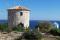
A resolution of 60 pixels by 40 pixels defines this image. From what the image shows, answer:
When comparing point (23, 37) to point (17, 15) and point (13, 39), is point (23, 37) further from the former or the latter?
point (17, 15)

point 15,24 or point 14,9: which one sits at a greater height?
point 14,9

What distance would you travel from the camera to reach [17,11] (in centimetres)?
4369

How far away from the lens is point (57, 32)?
19656 millimetres

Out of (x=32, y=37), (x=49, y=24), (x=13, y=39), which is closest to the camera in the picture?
(x=32, y=37)

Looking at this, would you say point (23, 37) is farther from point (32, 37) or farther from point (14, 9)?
point (14, 9)

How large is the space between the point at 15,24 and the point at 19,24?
2.47 feet

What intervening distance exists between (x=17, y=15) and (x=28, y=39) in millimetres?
29454

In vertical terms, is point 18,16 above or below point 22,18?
above

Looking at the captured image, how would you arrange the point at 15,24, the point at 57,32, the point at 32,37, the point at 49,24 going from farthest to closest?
the point at 15,24 < the point at 49,24 < the point at 57,32 < the point at 32,37

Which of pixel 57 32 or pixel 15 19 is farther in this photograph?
pixel 15 19

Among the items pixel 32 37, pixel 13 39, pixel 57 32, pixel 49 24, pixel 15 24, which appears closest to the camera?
pixel 32 37

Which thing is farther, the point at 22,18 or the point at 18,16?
the point at 22,18

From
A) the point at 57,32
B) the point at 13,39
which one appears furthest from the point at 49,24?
the point at 13,39

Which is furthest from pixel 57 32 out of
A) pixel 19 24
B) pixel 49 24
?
pixel 19 24
